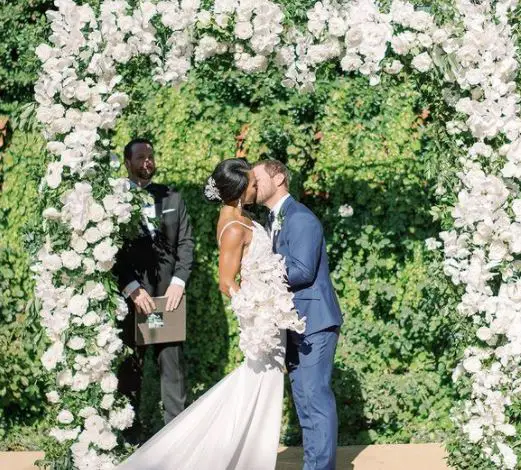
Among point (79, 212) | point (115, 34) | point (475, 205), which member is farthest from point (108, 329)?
point (475, 205)

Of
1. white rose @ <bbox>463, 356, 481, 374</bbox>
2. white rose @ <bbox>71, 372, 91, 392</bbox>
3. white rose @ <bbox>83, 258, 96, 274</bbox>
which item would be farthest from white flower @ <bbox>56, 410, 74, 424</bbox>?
white rose @ <bbox>463, 356, 481, 374</bbox>

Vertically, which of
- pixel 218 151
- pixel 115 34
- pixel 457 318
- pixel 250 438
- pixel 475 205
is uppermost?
pixel 115 34

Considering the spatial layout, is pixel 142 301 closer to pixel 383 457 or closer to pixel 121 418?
pixel 121 418

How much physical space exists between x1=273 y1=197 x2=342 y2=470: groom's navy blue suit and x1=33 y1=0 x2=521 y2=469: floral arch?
644 mm

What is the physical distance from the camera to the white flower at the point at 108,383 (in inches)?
217

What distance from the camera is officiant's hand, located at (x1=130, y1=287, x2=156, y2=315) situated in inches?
238

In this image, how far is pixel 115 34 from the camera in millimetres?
5379

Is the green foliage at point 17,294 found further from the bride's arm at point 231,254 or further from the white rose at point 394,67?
the white rose at point 394,67

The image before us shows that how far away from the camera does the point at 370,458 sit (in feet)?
20.9

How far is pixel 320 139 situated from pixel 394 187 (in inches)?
25.1

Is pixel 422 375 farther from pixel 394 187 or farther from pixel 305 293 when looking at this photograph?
pixel 305 293

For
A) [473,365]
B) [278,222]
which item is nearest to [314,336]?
[278,222]

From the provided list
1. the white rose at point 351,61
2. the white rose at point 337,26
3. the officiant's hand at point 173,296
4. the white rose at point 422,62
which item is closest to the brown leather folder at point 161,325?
the officiant's hand at point 173,296

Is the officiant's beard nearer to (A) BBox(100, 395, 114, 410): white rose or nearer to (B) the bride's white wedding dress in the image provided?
(B) the bride's white wedding dress
